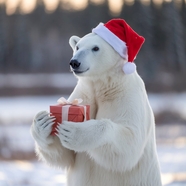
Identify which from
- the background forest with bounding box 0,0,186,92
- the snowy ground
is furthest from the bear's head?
the background forest with bounding box 0,0,186,92

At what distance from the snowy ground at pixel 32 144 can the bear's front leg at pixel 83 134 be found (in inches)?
47.3

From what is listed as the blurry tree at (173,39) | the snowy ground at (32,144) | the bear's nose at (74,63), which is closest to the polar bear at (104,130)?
the bear's nose at (74,63)

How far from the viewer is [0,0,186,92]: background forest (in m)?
3.47

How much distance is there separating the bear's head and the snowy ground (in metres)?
1.17

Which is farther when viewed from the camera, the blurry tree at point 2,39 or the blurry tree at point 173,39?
the blurry tree at point 173,39

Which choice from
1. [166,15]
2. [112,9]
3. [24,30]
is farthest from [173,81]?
[24,30]

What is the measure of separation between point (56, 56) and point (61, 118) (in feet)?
7.96

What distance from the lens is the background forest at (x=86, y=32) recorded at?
3471 millimetres

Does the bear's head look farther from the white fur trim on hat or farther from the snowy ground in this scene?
the snowy ground

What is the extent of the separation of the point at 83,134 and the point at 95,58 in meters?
0.26

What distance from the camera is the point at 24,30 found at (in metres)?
3.55

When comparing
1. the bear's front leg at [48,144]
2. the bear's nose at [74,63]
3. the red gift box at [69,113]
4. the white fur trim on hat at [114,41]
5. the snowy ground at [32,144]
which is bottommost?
the snowy ground at [32,144]

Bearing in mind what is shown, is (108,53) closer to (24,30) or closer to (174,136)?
(174,136)

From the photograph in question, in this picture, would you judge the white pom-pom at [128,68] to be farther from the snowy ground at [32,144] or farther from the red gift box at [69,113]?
the snowy ground at [32,144]
